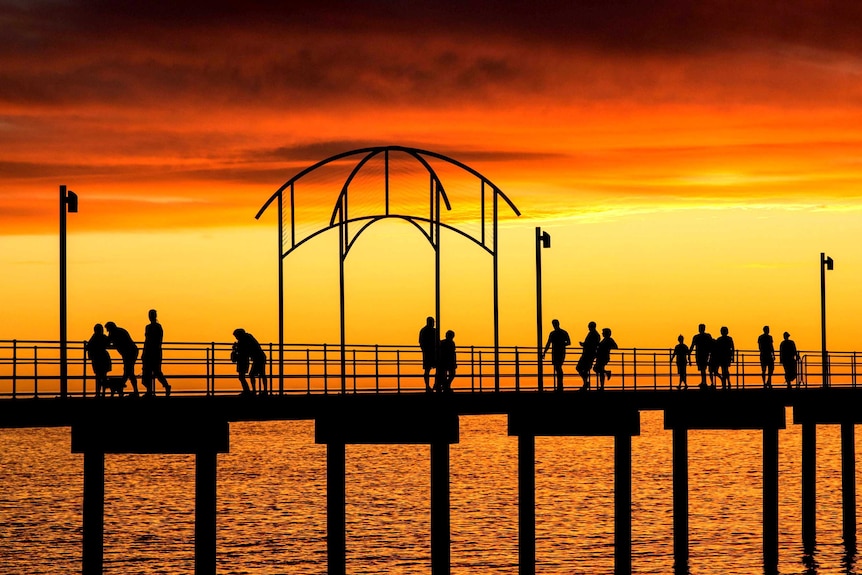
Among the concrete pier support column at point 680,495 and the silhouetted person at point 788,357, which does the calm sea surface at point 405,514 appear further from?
the silhouetted person at point 788,357

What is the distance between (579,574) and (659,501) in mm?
27513

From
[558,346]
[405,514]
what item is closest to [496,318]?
[558,346]

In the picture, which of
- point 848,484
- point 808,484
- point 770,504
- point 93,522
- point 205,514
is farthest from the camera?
point 848,484

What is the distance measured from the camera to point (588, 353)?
38.5 meters

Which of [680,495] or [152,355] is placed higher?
[152,355]

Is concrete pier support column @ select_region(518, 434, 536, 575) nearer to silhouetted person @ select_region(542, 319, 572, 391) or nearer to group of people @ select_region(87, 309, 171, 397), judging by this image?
silhouetted person @ select_region(542, 319, 572, 391)

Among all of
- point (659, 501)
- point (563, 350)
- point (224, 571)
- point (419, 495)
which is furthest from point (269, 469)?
point (563, 350)

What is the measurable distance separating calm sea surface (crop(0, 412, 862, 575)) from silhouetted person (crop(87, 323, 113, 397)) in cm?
1402

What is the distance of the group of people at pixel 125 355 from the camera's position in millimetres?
30812

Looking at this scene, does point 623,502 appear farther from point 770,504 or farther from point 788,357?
point 788,357

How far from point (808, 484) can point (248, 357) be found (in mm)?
19234

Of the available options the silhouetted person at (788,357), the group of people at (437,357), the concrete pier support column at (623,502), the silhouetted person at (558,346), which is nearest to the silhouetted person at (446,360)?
the group of people at (437,357)

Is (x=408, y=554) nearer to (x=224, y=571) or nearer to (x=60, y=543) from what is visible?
(x=224, y=571)

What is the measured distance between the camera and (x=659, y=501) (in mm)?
69000
